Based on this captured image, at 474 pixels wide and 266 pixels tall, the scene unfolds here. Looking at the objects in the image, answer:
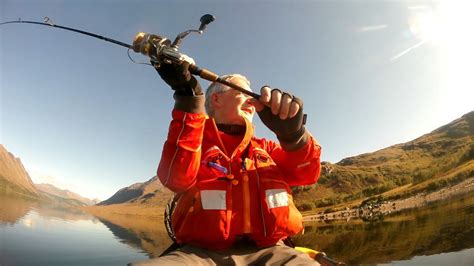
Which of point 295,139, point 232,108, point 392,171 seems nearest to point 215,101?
point 232,108

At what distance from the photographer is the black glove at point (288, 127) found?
2.38m

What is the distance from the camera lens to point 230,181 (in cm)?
272

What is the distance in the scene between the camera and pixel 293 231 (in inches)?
110

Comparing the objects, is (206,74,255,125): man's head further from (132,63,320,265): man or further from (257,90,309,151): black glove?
(257,90,309,151): black glove

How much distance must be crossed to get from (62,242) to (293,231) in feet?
51.7

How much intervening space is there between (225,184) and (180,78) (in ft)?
3.06

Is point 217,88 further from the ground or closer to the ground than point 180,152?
further from the ground

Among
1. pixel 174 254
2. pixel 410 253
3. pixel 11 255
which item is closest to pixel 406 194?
pixel 410 253

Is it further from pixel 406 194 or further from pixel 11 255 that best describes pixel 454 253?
pixel 406 194

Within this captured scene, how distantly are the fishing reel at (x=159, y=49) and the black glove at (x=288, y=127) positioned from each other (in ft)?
2.27

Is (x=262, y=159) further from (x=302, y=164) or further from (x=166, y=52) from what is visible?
(x=166, y=52)

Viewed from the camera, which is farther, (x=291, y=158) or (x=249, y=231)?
(x=291, y=158)

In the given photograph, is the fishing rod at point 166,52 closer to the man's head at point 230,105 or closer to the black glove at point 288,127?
the black glove at point 288,127

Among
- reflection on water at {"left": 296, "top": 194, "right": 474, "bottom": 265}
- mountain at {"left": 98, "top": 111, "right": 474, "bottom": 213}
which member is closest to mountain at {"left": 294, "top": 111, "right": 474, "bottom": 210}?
mountain at {"left": 98, "top": 111, "right": 474, "bottom": 213}
